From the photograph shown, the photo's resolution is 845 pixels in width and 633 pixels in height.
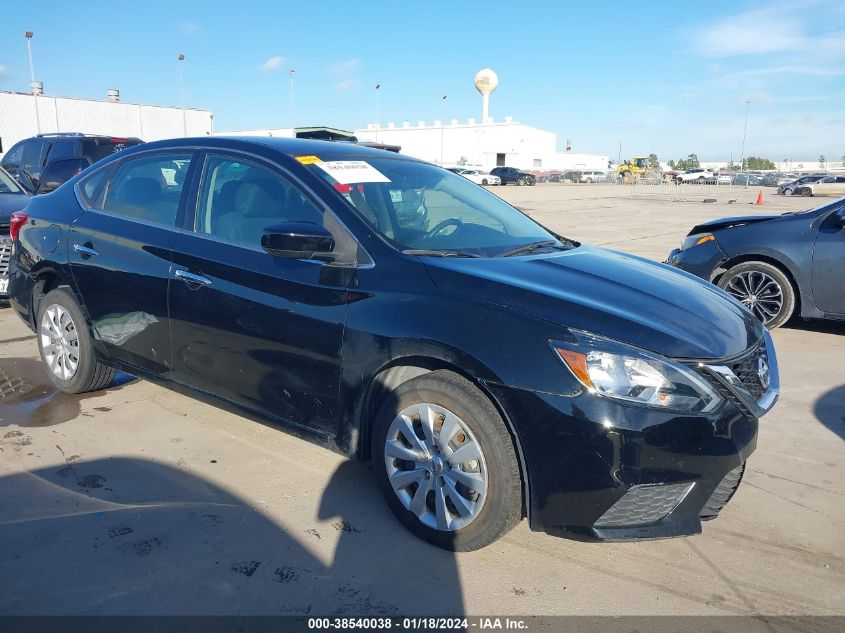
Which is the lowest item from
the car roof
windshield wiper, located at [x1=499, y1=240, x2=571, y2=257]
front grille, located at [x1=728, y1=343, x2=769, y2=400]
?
front grille, located at [x1=728, y1=343, x2=769, y2=400]

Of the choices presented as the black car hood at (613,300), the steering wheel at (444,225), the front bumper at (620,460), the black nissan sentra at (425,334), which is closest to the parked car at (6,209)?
the black nissan sentra at (425,334)

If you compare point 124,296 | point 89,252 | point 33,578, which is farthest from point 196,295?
point 33,578

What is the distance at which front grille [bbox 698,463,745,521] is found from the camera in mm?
2715

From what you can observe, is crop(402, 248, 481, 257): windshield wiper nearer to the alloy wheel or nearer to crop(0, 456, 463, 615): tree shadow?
crop(0, 456, 463, 615): tree shadow

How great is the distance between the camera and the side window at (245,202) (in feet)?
11.2

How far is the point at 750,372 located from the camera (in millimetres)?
2895

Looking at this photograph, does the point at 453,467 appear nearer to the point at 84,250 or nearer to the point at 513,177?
the point at 84,250

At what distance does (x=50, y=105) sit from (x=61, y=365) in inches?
1607

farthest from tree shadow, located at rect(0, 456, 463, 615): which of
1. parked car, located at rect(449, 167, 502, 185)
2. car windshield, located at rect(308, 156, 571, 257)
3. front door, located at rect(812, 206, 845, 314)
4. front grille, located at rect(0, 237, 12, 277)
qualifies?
parked car, located at rect(449, 167, 502, 185)

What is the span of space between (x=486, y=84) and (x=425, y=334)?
8980cm

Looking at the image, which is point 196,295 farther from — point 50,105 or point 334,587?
point 50,105

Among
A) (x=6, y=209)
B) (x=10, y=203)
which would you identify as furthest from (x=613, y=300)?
(x=10, y=203)

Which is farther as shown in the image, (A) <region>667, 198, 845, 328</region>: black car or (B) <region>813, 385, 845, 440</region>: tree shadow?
(A) <region>667, 198, 845, 328</region>: black car

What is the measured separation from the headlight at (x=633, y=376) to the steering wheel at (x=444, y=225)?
1098 mm
